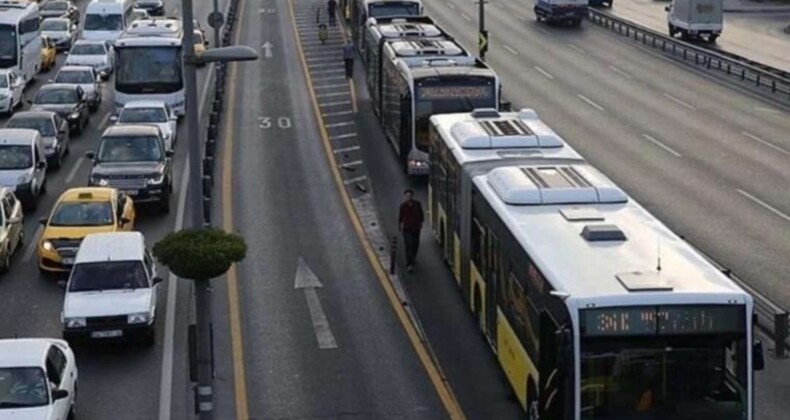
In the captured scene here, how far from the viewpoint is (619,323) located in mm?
16828

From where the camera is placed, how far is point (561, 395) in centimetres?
1717

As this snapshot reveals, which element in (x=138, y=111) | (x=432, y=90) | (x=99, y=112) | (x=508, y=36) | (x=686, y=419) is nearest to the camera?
(x=686, y=419)

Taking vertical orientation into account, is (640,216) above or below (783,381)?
above

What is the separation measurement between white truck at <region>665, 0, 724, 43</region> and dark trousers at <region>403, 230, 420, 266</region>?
44192 mm

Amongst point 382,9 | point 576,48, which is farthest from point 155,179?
point 576,48

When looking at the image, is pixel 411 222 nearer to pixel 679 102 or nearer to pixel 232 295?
pixel 232 295

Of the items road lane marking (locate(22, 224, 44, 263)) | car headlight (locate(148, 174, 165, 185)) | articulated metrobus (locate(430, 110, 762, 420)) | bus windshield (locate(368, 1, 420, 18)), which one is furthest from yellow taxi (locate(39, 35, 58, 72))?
articulated metrobus (locate(430, 110, 762, 420))

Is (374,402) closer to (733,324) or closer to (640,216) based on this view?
(640,216)

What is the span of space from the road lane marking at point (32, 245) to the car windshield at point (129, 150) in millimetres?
2736

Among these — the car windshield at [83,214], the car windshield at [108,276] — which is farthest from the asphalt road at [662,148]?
the car windshield at [83,214]

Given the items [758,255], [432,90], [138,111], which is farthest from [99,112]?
[758,255]

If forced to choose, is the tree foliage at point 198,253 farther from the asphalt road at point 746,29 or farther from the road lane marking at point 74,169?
the asphalt road at point 746,29

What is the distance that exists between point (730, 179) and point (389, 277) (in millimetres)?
13336

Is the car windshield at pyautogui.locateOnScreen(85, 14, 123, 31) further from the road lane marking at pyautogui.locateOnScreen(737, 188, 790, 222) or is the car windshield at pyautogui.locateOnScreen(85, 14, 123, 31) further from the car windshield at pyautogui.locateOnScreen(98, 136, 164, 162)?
the road lane marking at pyautogui.locateOnScreen(737, 188, 790, 222)
